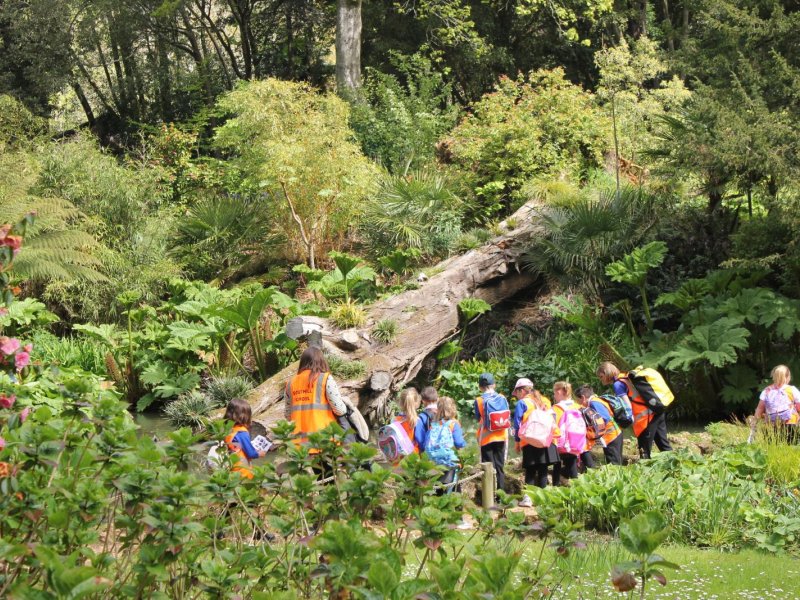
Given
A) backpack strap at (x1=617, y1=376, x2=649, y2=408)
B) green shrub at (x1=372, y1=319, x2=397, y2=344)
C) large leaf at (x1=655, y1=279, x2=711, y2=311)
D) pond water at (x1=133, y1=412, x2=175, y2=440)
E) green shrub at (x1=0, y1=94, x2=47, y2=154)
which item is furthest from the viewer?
green shrub at (x1=0, y1=94, x2=47, y2=154)

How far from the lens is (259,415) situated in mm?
11891

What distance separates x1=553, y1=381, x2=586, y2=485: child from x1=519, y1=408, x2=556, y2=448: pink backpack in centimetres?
21

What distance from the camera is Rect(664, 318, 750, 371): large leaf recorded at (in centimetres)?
1211

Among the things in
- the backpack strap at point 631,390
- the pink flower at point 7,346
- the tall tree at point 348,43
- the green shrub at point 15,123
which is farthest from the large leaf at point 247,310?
the tall tree at point 348,43

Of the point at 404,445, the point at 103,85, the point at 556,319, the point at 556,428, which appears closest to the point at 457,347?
the point at 556,319

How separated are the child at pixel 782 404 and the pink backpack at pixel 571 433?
6.71 ft

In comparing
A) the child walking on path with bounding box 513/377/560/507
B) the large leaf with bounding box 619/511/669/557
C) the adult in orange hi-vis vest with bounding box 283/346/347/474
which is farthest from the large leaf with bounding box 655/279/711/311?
the large leaf with bounding box 619/511/669/557

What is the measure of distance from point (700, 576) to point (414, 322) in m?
8.25

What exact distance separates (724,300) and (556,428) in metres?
5.72

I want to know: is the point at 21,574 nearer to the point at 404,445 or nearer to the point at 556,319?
the point at 404,445

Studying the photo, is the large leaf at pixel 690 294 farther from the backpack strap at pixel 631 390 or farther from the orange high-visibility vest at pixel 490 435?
the orange high-visibility vest at pixel 490 435

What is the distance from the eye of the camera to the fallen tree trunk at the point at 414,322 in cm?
1256

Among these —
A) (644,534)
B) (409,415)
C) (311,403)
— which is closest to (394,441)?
(409,415)

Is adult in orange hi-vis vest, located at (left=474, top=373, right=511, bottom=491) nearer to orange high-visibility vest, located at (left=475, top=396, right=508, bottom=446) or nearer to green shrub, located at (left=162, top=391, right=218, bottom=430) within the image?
orange high-visibility vest, located at (left=475, top=396, right=508, bottom=446)
